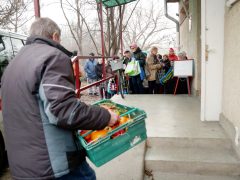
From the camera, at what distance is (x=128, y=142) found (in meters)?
1.77

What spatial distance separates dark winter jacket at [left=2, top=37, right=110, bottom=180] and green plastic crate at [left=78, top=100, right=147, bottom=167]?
0.31 feet

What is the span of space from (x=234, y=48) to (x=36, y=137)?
251cm

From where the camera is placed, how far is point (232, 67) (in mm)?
3166

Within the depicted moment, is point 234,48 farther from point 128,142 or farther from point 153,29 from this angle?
point 153,29

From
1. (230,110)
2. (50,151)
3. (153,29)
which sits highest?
(153,29)

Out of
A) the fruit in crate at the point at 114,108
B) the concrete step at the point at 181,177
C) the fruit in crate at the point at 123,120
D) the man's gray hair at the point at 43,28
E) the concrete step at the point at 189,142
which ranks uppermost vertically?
the man's gray hair at the point at 43,28

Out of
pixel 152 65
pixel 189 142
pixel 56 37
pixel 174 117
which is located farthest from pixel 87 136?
pixel 152 65

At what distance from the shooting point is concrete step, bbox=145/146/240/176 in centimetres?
294

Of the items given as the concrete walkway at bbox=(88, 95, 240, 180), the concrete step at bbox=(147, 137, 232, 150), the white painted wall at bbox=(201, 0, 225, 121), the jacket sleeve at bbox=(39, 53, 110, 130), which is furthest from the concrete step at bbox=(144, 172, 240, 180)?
the jacket sleeve at bbox=(39, 53, 110, 130)

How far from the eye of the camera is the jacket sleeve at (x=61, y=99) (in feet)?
4.59

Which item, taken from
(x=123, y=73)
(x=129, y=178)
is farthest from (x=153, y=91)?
(x=129, y=178)

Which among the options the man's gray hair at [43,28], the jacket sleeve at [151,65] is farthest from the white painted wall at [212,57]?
the jacket sleeve at [151,65]

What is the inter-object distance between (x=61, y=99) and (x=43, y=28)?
18.7 inches

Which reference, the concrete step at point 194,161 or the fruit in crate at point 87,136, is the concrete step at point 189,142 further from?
the fruit in crate at point 87,136
